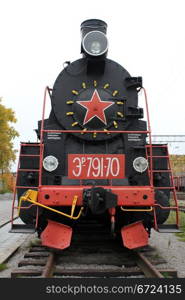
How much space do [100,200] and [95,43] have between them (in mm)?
3212

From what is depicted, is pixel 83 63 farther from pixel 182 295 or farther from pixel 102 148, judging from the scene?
pixel 182 295

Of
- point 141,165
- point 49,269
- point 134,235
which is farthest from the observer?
point 141,165

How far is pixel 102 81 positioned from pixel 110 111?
695mm

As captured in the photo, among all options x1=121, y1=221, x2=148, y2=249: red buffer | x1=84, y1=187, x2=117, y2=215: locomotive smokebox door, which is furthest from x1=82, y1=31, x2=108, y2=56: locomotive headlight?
x1=121, y1=221, x2=148, y2=249: red buffer

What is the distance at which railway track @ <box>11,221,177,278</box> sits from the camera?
5.22 m

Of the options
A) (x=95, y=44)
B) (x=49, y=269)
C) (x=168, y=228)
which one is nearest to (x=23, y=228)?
(x=49, y=269)

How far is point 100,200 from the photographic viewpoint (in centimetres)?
555

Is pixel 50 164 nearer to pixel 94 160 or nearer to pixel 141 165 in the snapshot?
pixel 94 160

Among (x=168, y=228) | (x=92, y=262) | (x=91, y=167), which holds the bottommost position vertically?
(x=92, y=262)

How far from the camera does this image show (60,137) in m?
6.93

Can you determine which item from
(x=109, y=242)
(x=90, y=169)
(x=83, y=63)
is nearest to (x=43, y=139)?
(x=90, y=169)

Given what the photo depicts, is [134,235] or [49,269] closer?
[49,269]

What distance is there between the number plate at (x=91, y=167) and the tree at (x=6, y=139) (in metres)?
28.6

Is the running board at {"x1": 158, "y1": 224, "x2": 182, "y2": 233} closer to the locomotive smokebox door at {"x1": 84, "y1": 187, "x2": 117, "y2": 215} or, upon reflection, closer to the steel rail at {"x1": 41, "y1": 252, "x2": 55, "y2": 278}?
the locomotive smokebox door at {"x1": 84, "y1": 187, "x2": 117, "y2": 215}
